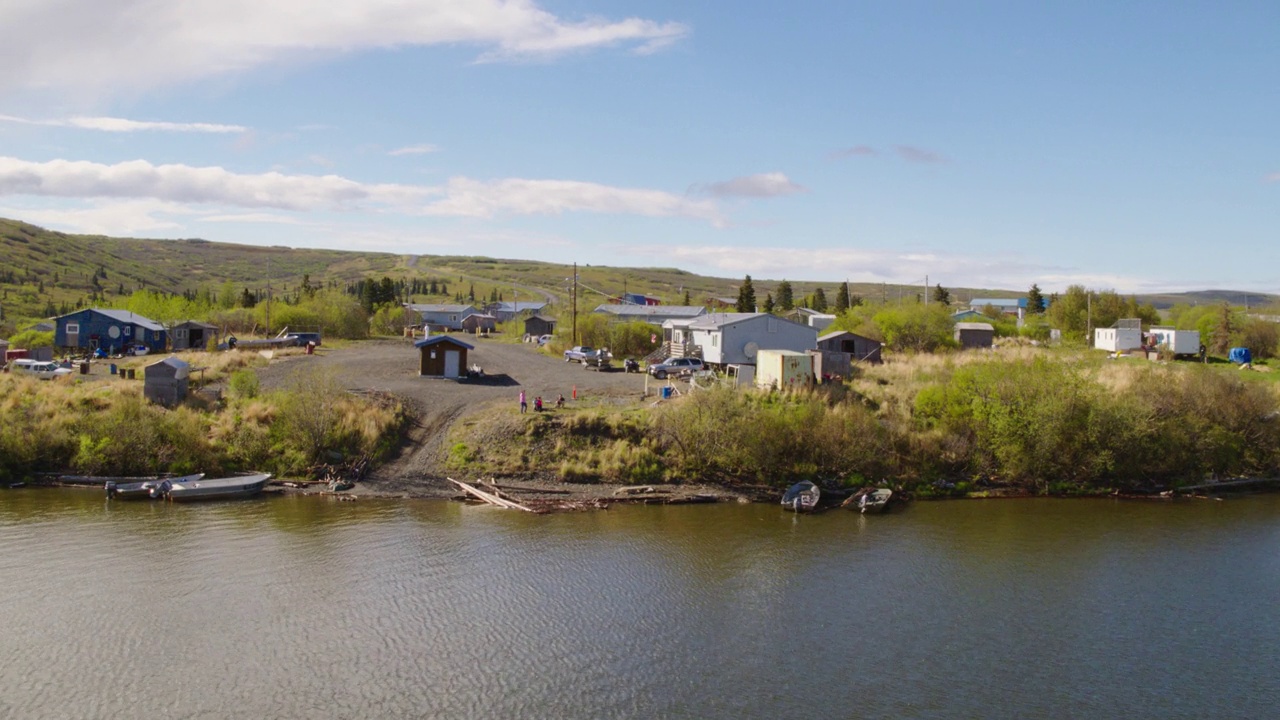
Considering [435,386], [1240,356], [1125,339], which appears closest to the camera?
[435,386]

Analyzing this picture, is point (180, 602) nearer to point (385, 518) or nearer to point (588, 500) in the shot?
point (385, 518)

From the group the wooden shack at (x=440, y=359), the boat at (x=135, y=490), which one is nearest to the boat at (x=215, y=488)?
the boat at (x=135, y=490)

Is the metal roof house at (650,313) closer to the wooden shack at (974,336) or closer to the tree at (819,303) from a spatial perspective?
the tree at (819,303)

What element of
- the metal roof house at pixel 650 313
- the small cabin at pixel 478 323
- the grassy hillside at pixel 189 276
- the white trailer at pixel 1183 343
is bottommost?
the white trailer at pixel 1183 343

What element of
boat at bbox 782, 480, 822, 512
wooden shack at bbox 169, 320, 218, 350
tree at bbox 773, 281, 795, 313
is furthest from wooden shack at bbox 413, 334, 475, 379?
tree at bbox 773, 281, 795, 313

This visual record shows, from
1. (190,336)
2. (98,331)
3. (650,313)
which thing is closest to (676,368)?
(650,313)

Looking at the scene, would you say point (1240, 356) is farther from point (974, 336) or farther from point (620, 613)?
point (620, 613)
